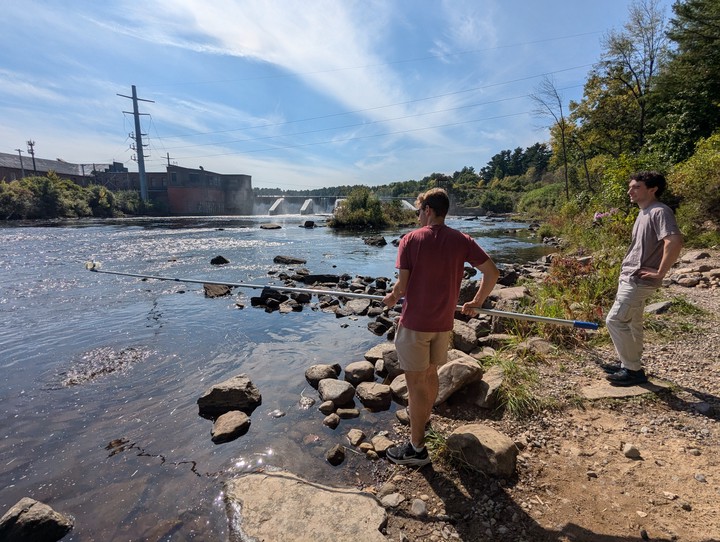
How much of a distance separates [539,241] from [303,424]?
23230mm

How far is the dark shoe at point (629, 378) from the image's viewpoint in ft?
13.3

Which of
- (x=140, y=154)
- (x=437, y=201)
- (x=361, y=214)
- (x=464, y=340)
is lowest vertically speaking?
(x=464, y=340)

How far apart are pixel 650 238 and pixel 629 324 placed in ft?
3.22

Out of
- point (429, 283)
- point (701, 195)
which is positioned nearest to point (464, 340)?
point (429, 283)

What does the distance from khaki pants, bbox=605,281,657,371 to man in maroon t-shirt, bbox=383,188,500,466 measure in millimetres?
1992

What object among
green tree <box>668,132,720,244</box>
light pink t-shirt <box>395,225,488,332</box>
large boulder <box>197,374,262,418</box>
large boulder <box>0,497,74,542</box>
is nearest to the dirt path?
light pink t-shirt <box>395,225,488,332</box>

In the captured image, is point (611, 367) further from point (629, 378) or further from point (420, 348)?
point (420, 348)

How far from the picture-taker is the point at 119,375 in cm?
582

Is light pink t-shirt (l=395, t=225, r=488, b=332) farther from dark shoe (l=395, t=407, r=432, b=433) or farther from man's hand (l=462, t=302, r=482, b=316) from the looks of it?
dark shoe (l=395, t=407, r=432, b=433)

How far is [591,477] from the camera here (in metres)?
2.89

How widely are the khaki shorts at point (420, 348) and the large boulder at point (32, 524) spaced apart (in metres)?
3.04

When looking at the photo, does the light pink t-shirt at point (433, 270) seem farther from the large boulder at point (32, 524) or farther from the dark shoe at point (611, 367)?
the large boulder at point (32, 524)

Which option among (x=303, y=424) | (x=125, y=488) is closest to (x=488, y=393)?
(x=303, y=424)

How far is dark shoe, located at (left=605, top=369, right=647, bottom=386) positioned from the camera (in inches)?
159
